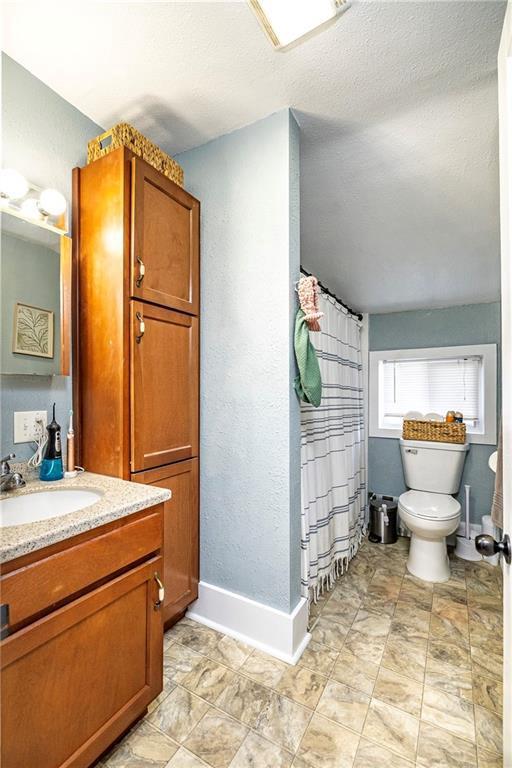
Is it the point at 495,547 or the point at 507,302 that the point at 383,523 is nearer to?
the point at 495,547

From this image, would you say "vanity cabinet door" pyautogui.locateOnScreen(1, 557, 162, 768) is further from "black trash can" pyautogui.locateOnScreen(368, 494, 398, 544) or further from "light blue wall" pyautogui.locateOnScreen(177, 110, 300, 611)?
"black trash can" pyautogui.locateOnScreen(368, 494, 398, 544)

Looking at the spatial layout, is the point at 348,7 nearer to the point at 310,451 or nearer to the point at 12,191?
the point at 12,191

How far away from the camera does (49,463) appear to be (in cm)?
128

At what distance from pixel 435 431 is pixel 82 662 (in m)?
2.87

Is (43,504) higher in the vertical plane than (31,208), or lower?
lower

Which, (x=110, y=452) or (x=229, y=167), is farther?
(x=229, y=167)

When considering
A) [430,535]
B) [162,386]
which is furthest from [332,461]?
[162,386]

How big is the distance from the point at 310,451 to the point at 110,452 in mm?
1131

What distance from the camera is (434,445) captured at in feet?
9.55

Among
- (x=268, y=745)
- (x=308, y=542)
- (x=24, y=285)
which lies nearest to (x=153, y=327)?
(x=24, y=285)

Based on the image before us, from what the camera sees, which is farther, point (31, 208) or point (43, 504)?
point (31, 208)

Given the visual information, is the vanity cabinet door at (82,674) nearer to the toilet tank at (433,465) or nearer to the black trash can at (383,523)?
the black trash can at (383,523)

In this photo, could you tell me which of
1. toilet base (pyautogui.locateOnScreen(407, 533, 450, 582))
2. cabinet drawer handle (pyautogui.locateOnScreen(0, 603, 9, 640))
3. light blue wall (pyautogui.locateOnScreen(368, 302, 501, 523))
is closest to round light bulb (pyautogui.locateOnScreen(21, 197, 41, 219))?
cabinet drawer handle (pyautogui.locateOnScreen(0, 603, 9, 640))

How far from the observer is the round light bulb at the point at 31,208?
127 cm
